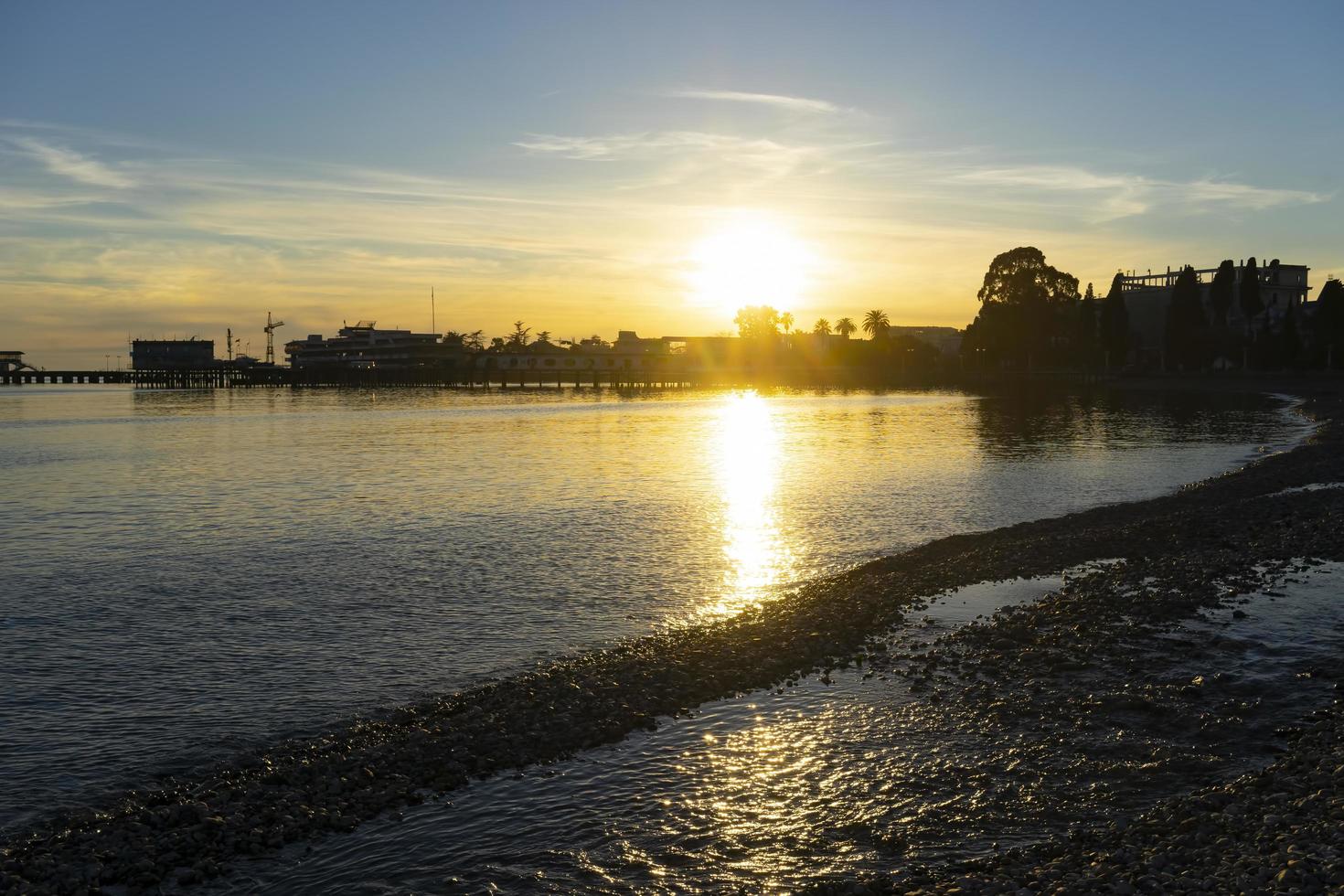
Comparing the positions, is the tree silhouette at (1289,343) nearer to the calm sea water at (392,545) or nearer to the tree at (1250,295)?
the tree at (1250,295)

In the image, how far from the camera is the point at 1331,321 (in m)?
108

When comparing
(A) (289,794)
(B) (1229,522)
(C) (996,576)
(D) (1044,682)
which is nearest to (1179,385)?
(B) (1229,522)

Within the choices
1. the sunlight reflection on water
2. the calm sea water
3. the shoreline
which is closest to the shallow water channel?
the shoreline

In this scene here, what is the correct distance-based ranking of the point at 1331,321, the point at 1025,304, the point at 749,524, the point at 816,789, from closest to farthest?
the point at 816,789 → the point at 749,524 → the point at 1331,321 → the point at 1025,304

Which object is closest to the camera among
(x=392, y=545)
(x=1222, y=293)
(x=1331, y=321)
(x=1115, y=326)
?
(x=392, y=545)

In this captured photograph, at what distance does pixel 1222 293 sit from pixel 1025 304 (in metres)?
23.8

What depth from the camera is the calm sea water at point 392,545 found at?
13812 millimetres

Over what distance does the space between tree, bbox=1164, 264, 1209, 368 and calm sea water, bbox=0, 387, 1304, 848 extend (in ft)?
204

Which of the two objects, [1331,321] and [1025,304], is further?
[1025,304]

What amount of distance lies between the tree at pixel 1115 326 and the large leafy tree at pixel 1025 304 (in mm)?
4421

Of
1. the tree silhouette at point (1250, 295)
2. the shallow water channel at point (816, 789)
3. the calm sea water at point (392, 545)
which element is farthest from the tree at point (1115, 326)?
the shallow water channel at point (816, 789)

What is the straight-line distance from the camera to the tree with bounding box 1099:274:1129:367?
5408 inches

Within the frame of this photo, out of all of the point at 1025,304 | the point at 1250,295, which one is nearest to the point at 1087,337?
the point at 1025,304

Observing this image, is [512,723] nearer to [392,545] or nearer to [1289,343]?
[392,545]
